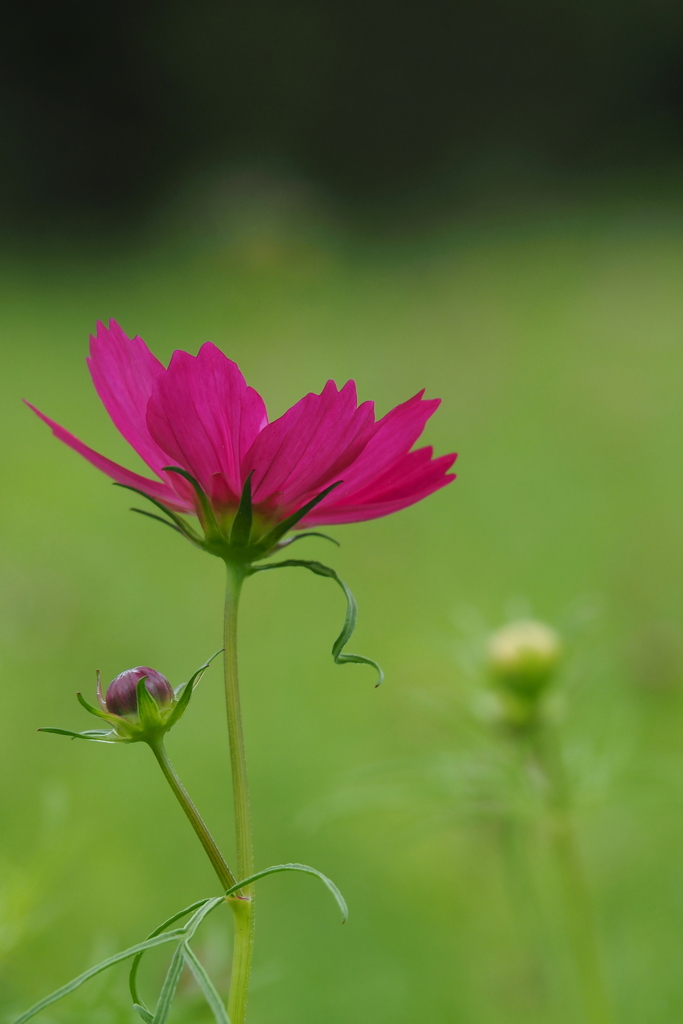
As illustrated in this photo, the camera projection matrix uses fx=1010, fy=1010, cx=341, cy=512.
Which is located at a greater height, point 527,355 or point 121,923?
point 527,355

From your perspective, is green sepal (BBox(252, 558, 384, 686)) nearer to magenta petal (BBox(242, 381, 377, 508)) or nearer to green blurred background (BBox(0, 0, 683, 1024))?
magenta petal (BBox(242, 381, 377, 508))

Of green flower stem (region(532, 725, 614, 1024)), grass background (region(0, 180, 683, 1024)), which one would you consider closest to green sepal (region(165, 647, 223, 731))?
grass background (region(0, 180, 683, 1024))

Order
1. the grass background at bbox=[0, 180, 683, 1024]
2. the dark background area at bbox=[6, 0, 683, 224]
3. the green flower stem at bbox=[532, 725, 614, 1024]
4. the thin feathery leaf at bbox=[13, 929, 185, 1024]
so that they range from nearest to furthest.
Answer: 1. the thin feathery leaf at bbox=[13, 929, 185, 1024]
2. the green flower stem at bbox=[532, 725, 614, 1024]
3. the grass background at bbox=[0, 180, 683, 1024]
4. the dark background area at bbox=[6, 0, 683, 224]

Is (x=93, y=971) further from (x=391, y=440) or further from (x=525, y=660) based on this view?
(x=525, y=660)

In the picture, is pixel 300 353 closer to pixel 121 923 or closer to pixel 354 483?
pixel 121 923

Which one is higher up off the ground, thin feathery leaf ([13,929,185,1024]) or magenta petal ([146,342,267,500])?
magenta petal ([146,342,267,500])

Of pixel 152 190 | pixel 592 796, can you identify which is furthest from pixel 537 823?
pixel 152 190
